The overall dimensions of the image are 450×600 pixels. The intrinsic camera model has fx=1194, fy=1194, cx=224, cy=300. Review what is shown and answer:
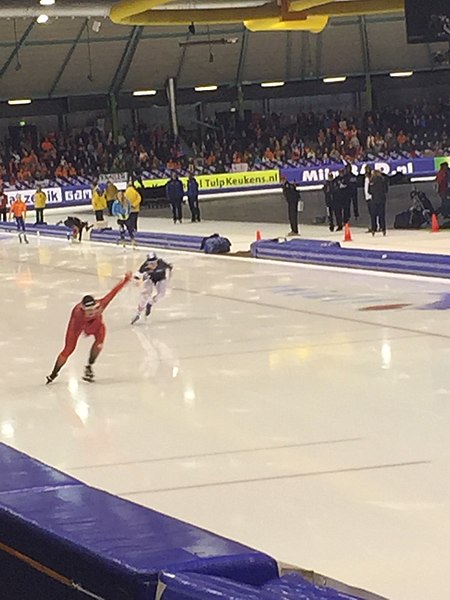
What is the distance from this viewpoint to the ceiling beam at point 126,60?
139 ft

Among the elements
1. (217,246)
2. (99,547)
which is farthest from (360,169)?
(99,547)

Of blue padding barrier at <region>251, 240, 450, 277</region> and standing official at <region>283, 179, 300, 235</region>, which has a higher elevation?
standing official at <region>283, 179, 300, 235</region>

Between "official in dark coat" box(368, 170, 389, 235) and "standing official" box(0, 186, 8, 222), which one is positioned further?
"standing official" box(0, 186, 8, 222)

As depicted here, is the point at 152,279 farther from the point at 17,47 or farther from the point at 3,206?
the point at 17,47

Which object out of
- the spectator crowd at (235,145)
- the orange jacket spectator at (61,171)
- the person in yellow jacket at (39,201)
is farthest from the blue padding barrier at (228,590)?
the orange jacket spectator at (61,171)

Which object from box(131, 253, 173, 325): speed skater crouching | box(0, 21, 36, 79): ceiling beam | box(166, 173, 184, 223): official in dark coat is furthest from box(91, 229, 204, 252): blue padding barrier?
box(0, 21, 36, 79): ceiling beam

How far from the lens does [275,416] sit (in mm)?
8414

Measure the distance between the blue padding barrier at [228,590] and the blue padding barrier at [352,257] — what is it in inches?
505

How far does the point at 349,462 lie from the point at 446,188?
17.9m

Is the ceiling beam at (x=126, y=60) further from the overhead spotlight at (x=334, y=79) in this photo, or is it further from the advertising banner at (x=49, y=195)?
the overhead spotlight at (x=334, y=79)

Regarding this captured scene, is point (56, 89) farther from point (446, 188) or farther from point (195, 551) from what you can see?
point (195, 551)

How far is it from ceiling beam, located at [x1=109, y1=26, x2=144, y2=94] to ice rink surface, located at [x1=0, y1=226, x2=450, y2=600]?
91.1 feet

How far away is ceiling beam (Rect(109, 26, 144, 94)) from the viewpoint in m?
42.2

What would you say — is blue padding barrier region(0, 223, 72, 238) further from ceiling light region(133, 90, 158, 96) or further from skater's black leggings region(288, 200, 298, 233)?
ceiling light region(133, 90, 158, 96)
